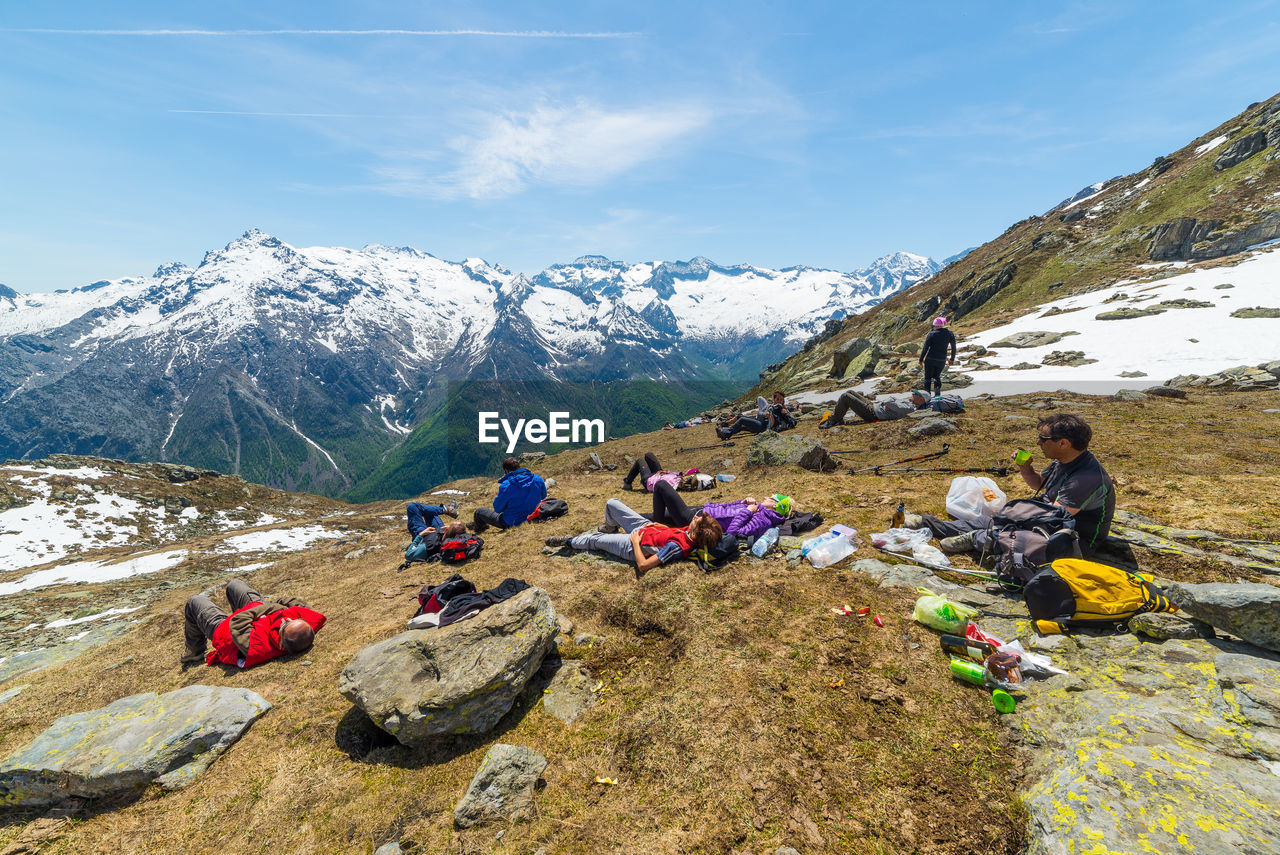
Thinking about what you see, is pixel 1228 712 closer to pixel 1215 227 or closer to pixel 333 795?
pixel 333 795

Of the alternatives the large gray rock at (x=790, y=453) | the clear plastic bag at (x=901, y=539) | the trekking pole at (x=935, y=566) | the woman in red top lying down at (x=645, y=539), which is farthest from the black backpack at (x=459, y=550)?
the large gray rock at (x=790, y=453)

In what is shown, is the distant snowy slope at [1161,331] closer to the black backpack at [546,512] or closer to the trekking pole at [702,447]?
the trekking pole at [702,447]

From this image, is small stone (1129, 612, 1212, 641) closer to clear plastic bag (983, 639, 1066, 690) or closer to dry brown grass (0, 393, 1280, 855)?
clear plastic bag (983, 639, 1066, 690)

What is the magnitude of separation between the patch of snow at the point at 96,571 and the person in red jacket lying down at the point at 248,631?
1707 cm

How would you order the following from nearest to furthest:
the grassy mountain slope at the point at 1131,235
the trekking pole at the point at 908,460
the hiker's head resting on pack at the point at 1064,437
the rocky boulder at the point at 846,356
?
the hiker's head resting on pack at the point at 1064,437, the trekking pole at the point at 908,460, the rocky boulder at the point at 846,356, the grassy mountain slope at the point at 1131,235

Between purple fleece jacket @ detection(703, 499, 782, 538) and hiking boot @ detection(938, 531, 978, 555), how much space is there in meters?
3.33

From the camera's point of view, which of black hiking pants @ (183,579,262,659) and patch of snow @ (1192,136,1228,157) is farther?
patch of snow @ (1192,136,1228,157)

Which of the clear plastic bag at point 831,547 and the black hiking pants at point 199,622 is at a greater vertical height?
the clear plastic bag at point 831,547

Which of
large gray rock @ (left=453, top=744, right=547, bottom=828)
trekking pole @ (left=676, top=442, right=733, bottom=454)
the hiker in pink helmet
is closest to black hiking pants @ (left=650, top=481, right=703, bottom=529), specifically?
large gray rock @ (left=453, top=744, right=547, bottom=828)

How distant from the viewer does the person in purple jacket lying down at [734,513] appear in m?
10.8

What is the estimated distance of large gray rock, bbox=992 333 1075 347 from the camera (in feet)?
103

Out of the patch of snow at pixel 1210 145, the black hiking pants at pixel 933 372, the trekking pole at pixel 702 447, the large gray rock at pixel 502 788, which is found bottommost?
the large gray rock at pixel 502 788

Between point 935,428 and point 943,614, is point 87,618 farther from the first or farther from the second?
point 935,428

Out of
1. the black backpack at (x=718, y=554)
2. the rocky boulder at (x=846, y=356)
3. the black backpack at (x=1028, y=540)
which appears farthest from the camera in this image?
the rocky boulder at (x=846, y=356)
